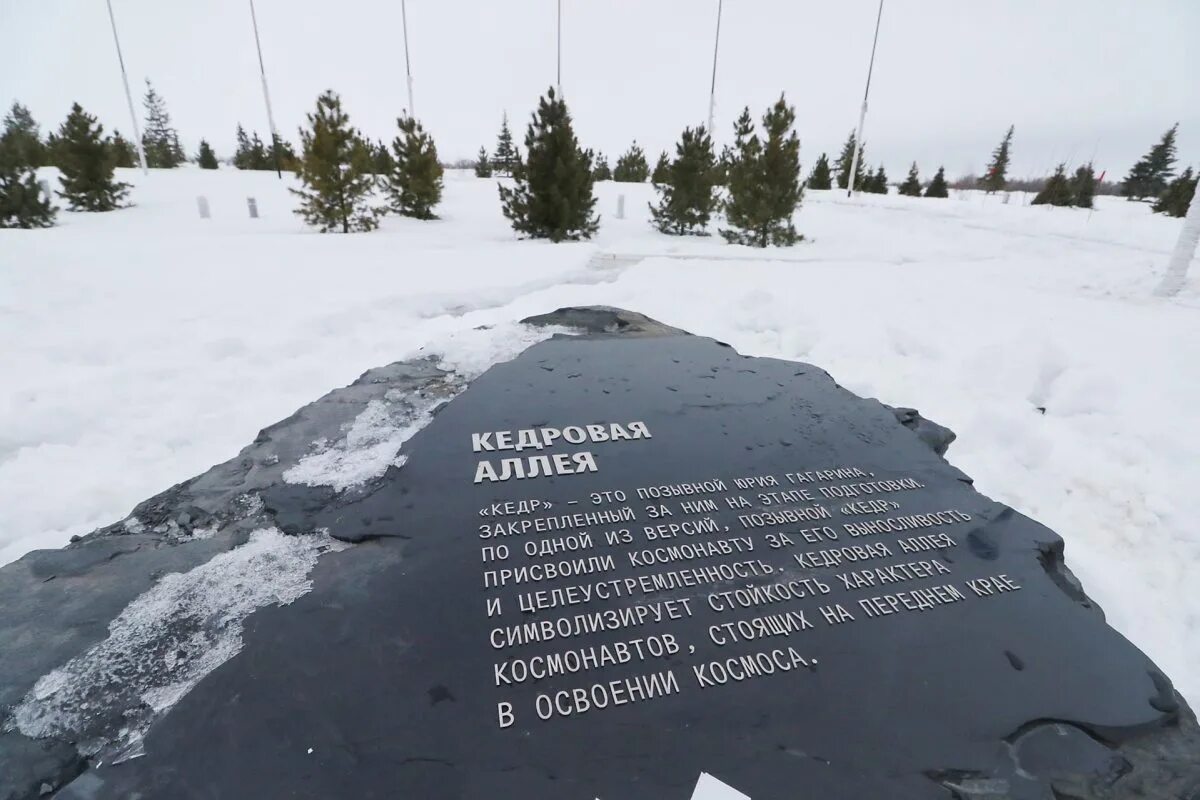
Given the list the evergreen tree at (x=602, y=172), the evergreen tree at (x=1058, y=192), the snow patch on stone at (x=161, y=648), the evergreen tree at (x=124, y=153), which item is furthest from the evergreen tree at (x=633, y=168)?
the snow patch on stone at (x=161, y=648)

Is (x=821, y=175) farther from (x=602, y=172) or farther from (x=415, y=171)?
(x=415, y=171)

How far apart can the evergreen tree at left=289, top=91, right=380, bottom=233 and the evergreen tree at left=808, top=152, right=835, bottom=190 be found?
28.1 m

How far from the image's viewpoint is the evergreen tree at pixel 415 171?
16.3 meters

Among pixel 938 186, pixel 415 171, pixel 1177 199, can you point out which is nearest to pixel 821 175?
pixel 938 186

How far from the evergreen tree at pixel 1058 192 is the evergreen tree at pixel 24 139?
119 ft

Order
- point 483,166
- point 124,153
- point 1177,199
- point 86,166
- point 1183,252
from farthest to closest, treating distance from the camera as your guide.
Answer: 1. point 483,166
2. point 124,153
3. point 1177,199
4. point 86,166
5. point 1183,252

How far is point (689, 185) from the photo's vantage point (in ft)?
48.6

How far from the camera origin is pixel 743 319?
5160 millimetres

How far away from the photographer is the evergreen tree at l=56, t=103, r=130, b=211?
15711mm

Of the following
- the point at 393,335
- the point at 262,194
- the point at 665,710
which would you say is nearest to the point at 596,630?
the point at 665,710

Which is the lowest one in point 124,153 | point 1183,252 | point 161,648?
point 161,648

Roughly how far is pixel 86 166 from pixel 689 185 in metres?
17.2

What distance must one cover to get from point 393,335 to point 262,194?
20792 mm

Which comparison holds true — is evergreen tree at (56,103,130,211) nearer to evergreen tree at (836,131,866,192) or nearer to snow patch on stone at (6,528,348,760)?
snow patch on stone at (6,528,348,760)
